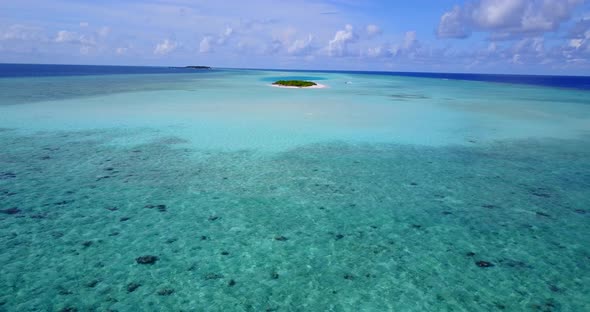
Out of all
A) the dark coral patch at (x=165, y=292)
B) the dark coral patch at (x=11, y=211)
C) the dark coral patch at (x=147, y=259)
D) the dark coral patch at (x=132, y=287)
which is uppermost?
the dark coral patch at (x=11, y=211)

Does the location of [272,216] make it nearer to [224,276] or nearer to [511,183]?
[224,276]

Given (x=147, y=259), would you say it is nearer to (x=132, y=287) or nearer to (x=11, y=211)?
(x=132, y=287)

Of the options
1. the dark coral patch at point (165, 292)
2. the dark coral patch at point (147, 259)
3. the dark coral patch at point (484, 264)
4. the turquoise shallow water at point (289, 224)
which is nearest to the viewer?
the dark coral patch at point (165, 292)

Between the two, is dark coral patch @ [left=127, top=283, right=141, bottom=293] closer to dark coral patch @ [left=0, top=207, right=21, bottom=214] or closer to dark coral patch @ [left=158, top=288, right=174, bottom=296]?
dark coral patch @ [left=158, top=288, right=174, bottom=296]

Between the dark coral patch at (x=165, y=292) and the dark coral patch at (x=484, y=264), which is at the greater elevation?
the dark coral patch at (x=484, y=264)

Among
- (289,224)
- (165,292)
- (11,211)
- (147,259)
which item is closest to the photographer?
(165,292)

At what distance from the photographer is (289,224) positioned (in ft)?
37.0

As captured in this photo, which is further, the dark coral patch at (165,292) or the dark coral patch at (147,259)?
the dark coral patch at (147,259)

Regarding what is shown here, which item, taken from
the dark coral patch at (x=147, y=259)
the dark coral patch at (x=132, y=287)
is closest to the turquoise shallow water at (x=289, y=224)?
the dark coral patch at (x=132, y=287)

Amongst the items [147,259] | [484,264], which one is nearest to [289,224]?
[147,259]

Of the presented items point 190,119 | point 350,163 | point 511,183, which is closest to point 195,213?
point 350,163

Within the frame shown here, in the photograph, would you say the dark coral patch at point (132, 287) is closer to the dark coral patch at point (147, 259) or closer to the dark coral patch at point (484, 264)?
the dark coral patch at point (147, 259)

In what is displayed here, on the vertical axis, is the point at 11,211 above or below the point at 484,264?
above

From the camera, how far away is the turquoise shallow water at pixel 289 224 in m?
7.91
